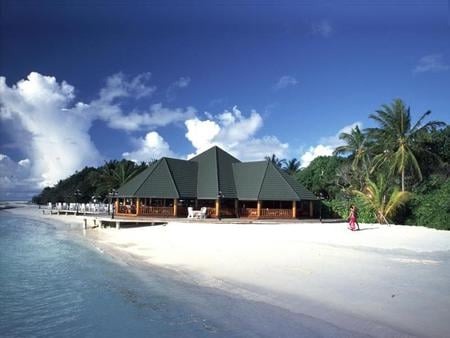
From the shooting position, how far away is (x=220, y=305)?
8008 mm

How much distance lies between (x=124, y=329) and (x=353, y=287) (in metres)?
5.13

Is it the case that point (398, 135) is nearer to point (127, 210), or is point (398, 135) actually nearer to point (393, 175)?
point (393, 175)

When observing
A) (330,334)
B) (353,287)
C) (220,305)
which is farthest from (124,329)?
(353,287)

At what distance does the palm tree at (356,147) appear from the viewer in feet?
120

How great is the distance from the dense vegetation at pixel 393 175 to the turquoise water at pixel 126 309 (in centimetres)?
1709

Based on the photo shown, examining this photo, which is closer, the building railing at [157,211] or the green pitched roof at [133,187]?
the building railing at [157,211]

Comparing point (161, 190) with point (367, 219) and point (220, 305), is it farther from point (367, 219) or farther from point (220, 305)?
point (220, 305)

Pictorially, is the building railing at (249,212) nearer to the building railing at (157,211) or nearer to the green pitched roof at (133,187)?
the building railing at (157,211)

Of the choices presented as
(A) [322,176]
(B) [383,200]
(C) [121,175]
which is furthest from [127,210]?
(A) [322,176]

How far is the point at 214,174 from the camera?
98.2ft

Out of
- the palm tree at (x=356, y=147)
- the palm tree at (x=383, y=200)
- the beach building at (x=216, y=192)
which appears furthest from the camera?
the palm tree at (x=356, y=147)

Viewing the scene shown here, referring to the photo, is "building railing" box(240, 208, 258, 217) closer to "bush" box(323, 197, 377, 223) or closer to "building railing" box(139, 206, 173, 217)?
"building railing" box(139, 206, 173, 217)

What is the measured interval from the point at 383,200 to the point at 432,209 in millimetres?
2836

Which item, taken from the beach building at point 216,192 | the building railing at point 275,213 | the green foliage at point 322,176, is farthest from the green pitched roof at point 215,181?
the green foliage at point 322,176
